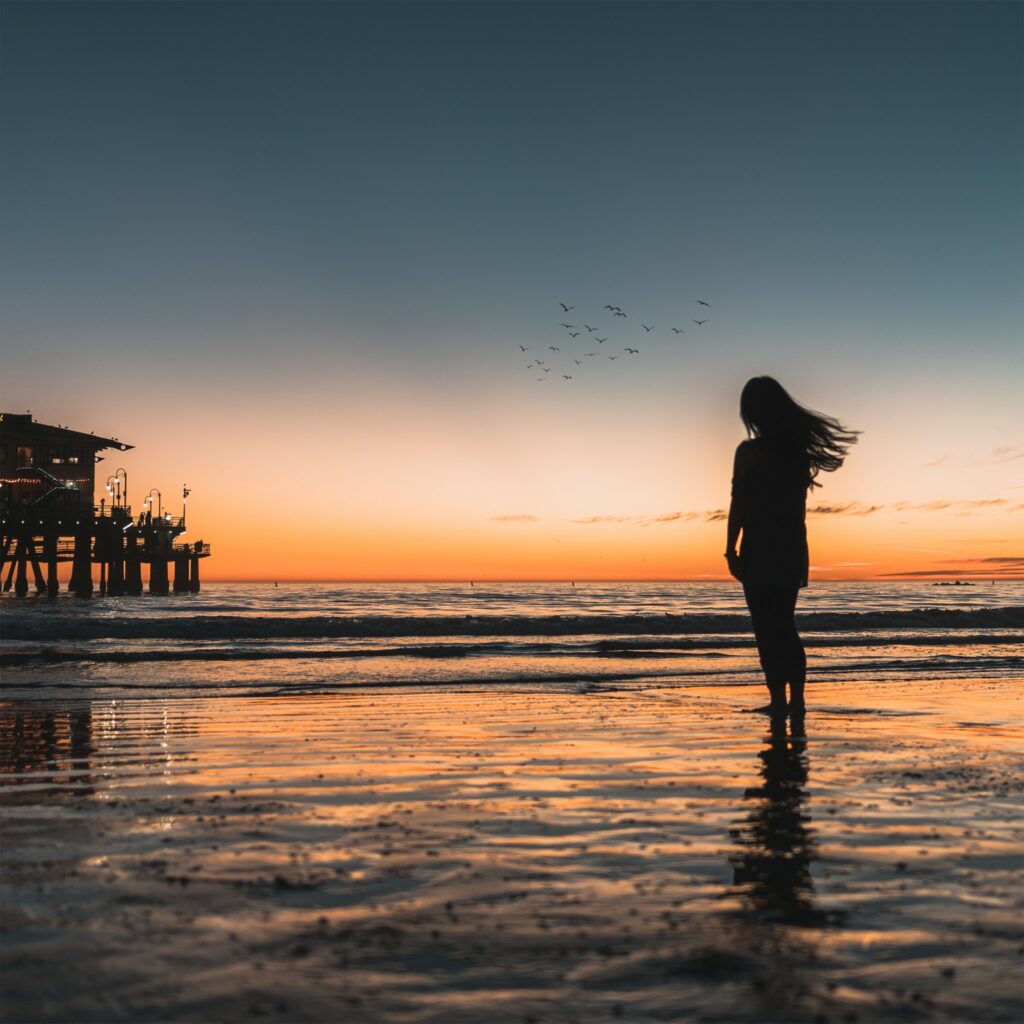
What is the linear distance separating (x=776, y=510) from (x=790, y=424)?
613mm

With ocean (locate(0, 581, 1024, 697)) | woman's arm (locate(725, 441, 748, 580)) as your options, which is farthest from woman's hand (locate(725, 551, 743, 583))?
ocean (locate(0, 581, 1024, 697))

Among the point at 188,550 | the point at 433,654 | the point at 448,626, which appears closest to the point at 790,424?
the point at 433,654

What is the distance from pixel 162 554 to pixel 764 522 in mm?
67358

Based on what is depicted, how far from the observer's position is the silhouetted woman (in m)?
6.82

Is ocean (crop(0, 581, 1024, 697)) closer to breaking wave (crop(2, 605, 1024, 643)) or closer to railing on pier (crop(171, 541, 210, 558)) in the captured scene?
breaking wave (crop(2, 605, 1024, 643))

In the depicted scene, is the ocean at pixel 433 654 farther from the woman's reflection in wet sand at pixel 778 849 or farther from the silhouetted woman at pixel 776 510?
the woman's reflection in wet sand at pixel 778 849

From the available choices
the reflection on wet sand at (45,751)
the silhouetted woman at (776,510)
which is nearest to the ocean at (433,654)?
the reflection on wet sand at (45,751)

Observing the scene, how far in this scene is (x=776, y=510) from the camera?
6.84 meters

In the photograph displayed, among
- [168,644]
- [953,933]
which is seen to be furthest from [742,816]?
[168,644]

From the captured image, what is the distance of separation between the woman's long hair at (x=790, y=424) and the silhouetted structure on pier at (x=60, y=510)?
5859 cm

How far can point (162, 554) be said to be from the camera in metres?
68.9

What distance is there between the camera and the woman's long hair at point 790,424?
6.91m

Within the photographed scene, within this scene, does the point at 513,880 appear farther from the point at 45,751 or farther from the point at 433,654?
the point at 433,654

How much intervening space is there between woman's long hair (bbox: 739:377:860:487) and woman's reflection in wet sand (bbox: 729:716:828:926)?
8.74ft
